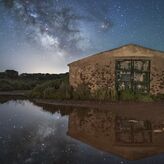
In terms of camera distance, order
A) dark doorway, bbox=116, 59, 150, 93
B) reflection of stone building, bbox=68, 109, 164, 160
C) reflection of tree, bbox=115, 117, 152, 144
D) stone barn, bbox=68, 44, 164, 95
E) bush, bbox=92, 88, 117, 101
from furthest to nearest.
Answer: dark doorway, bbox=116, 59, 150, 93
stone barn, bbox=68, 44, 164, 95
bush, bbox=92, 88, 117, 101
reflection of tree, bbox=115, 117, 152, 144
reflection of stone building, bbox=68, 109, 164, 160

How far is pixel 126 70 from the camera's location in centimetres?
2433

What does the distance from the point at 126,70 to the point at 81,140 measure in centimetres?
1482

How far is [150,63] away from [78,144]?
15.5 metres

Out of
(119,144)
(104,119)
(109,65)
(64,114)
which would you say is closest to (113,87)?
(109,65)

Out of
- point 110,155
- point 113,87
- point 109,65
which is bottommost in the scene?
point 110,155

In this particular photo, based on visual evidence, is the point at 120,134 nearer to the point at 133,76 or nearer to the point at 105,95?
the point at 105,95

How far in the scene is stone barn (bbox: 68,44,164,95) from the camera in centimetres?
Answer: 2369

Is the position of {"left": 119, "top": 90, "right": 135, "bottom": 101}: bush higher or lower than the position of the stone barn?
lower

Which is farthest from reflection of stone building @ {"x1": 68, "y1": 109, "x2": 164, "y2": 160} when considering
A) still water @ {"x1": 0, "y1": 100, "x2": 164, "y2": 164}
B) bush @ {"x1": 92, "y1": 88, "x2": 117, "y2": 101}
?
bush @ {"x1": 92, "y1": 88, "x2": 117, "y2": 101}

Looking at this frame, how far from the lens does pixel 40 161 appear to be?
290 inches

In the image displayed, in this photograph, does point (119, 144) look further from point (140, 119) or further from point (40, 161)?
point (140, 119)

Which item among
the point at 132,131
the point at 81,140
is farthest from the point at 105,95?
the point at 81,140

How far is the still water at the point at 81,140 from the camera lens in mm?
7816

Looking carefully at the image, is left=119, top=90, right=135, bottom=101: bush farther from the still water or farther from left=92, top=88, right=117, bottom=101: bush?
the still water
